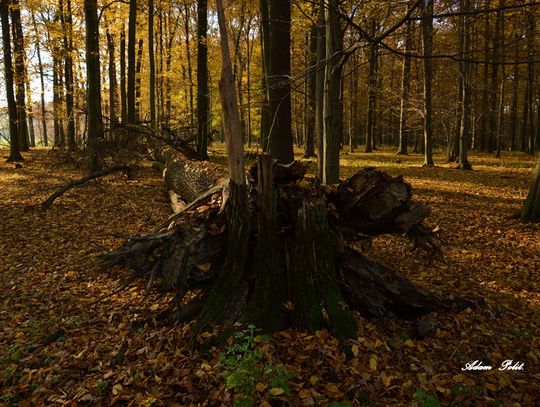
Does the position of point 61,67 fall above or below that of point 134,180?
above

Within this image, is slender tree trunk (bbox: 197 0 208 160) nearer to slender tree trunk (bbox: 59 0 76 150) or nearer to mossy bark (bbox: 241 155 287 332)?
slender tree trunk (bbox: 59 0 76 150)

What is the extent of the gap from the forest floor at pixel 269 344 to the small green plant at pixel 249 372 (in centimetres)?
2

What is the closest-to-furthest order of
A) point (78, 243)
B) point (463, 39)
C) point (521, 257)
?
1. point (521, 257)
2. point (78, 243)
3. point (463, 39)

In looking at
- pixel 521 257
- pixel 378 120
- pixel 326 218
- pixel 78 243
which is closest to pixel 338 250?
pixel 326 218

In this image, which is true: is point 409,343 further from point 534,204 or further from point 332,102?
point 534,204

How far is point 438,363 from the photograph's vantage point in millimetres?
3686

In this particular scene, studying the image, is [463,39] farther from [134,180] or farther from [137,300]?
[137,300]

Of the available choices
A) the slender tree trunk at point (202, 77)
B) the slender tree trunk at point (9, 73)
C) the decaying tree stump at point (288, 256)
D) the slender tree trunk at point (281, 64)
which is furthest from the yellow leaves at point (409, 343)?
the slender tree trunk at point (9, 73)

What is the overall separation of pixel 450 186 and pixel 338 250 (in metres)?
9.34

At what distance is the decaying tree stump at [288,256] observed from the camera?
4020 millimetres

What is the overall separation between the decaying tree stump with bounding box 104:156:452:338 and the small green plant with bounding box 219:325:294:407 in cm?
35

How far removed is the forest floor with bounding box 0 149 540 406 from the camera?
10.7 ft

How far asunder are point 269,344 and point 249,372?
1.67 feet

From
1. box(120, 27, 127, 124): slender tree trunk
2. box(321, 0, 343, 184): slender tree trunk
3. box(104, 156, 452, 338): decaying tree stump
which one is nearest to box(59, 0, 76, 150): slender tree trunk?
box(120, 27, 127, 124): slender tree trunk
